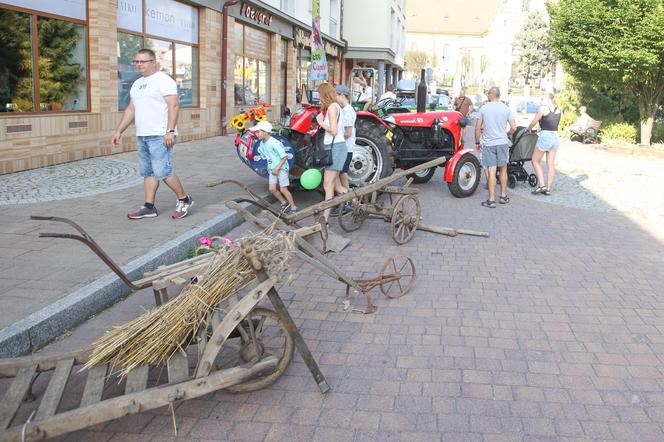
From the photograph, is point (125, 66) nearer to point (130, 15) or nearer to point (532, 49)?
point (130, 15)

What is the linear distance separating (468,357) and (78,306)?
2.75 metres

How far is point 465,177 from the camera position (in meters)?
10.3

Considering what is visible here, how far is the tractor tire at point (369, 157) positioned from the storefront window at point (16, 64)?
5369 mm

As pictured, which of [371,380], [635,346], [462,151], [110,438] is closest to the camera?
[110,438]

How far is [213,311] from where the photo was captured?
3496 mm

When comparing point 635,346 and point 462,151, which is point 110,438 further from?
point 462,151

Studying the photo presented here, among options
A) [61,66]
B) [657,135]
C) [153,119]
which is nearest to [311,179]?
[153,119]

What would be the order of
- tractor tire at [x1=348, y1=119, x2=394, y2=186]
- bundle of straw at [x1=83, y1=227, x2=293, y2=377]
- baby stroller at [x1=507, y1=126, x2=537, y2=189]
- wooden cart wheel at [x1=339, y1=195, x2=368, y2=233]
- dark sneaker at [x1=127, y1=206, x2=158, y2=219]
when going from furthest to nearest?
baby stroller at [x1=507, y1=126, x2=537, y2=189] → tractor tire at [x1=348, y1=119, x2=394, y2=186] → wooden cart wheel at [x1=339, y1=195, x2=368, y2=233] → dark sneaker at [x1=127, y1=206, x2=158, y2=219] → bundle of straw at [x1=83, y1=227, x2=293, y2=377]

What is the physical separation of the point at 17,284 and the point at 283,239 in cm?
248

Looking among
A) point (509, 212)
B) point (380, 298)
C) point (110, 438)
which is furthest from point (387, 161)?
point (110, 438)

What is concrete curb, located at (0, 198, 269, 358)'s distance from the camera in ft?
12.9

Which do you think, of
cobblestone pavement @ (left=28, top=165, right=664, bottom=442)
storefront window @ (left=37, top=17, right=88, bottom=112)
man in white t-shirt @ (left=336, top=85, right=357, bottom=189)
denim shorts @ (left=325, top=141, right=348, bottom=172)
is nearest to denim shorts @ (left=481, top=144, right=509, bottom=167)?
man in white t-shirt @ (left=336, top=85, right=357, bottom=189)

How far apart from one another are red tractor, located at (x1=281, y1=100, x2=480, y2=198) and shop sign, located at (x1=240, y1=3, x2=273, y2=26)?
9121 millimetres

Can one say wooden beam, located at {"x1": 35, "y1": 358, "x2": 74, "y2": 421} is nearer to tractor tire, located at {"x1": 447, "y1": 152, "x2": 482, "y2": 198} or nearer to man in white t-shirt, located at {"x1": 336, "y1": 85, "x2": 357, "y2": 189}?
man in white t-shirt, located at {"x1": 336, "y1": 85, "x2": 357, "y2": 189}
